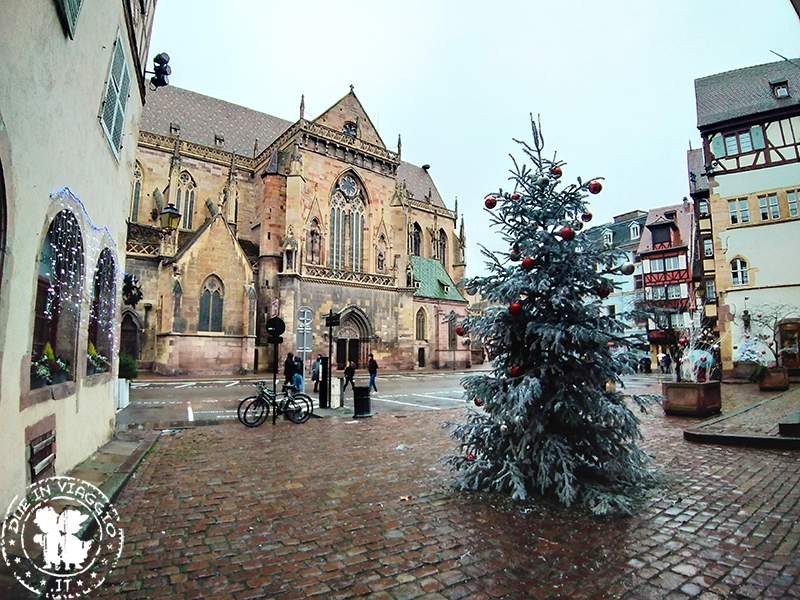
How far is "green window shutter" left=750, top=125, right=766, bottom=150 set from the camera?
2314 cm

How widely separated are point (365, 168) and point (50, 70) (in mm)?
31263

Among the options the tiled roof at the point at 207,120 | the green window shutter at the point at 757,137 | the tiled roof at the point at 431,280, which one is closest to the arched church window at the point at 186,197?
the tiled roof at the point at 207,120

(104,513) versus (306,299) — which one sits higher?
(306,299)

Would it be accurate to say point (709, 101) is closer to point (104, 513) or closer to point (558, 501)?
point (558, 501)

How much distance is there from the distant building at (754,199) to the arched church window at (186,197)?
3209 centimetres

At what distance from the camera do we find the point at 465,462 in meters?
5.27

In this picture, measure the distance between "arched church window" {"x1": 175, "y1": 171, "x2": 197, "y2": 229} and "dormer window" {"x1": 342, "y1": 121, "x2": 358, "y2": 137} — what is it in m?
11.7

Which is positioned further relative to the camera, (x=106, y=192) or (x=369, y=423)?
(x=369, y=423)

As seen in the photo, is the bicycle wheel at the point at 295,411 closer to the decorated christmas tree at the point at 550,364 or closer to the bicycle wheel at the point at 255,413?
the bicycle wheel at the point at 255,413

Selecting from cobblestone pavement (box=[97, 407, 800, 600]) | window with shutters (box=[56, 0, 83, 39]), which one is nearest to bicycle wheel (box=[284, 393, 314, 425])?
cobblestone pavement (box=[97, 407, 800, 600])

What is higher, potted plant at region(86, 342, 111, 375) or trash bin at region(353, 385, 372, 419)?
potted plant at region(86, 342, 111, 375)

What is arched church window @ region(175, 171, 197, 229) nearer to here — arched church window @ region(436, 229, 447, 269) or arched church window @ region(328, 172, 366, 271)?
arched church window @ region(328, 172, 366, 271)

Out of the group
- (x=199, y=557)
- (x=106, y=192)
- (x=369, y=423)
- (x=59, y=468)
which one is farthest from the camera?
(x=369, y=423)

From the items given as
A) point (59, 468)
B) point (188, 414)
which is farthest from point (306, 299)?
point (59, 468)
